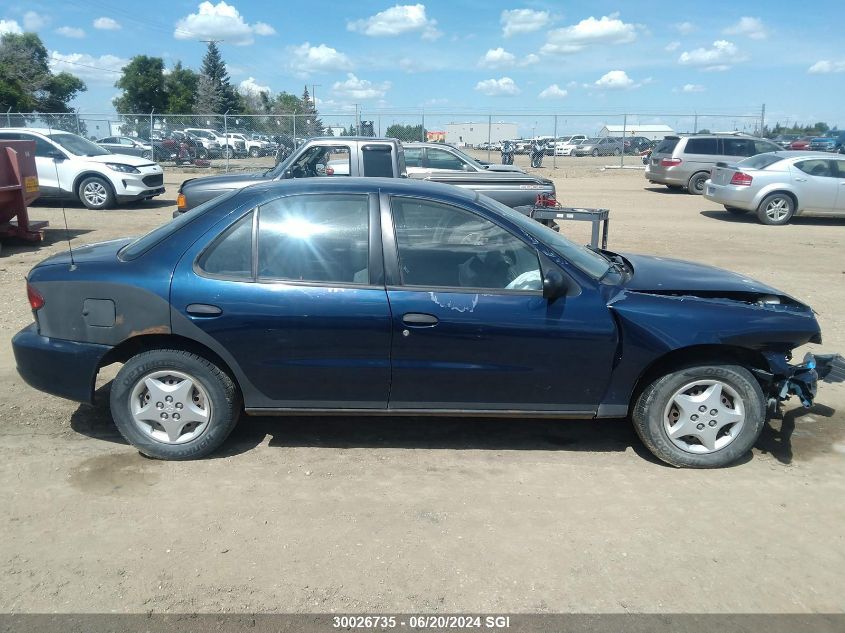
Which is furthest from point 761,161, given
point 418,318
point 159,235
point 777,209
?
point 159,235

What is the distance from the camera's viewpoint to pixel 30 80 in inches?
2515

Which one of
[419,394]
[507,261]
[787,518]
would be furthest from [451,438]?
[787,518]

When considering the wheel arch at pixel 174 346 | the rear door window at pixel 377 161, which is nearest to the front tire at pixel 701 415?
the wheel arch at pixel 174 346

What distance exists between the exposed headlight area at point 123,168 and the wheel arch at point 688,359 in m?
14.6

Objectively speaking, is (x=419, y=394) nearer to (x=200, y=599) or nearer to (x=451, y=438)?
(x=451, y=438)

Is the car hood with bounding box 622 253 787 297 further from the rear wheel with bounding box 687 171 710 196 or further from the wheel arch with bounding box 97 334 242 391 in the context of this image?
the rear wheel with bounding box 687 171 710 196

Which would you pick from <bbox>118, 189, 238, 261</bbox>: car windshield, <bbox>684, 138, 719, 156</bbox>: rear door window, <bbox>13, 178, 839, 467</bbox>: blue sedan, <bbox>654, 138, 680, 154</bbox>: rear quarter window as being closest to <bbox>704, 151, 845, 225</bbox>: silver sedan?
<bbox>684, 138, 719, 156</bbox>: rear door window

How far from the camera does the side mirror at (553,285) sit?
13.1ft

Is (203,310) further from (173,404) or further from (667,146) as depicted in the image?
(667,146)

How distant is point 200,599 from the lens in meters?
3.05

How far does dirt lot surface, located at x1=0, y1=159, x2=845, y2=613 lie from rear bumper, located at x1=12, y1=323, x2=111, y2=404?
43 cm

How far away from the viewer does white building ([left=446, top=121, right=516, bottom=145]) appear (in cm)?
3700

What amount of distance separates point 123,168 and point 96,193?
813mm

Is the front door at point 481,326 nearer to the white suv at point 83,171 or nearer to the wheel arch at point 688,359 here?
A: the wheel arch at point 688,359
